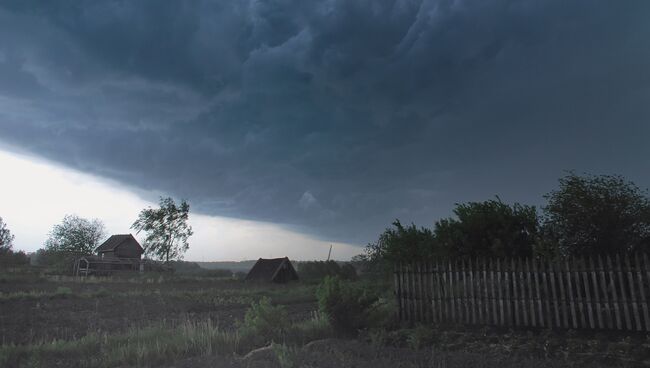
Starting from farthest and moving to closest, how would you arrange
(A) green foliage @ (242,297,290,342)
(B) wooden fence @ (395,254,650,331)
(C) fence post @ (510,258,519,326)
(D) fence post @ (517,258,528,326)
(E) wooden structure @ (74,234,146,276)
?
(E) wooden structure @ (74,234,146,276)
(C) fence post @ (510,258,519,326)
(D) fence post @ (517,258,528,326)
(B) wooden fence @ (395,254,650,331)
(A) green foliage @ (242,297,290,342)

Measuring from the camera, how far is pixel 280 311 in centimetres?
914

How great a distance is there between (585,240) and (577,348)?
6190 millimetres

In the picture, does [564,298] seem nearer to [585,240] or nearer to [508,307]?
[508,307]

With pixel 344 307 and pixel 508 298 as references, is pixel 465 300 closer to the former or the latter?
pixel 508 298

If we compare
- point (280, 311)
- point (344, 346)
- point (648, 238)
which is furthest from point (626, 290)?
point (280, 311)

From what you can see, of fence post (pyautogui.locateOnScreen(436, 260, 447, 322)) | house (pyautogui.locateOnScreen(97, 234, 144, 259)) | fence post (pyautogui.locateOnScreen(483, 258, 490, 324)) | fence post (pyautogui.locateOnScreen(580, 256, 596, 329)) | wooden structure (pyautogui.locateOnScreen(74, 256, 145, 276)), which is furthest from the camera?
house (pyautogui.locateOnScreen(97, 234, 144, 259))

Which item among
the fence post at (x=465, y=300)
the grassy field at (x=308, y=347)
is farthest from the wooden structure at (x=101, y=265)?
the fence post at (x=465, y=300)

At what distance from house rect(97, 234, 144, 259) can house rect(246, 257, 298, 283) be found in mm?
24750

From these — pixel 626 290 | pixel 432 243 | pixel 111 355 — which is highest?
pixel 432 243

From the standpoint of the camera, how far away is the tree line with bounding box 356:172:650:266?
1239 cm

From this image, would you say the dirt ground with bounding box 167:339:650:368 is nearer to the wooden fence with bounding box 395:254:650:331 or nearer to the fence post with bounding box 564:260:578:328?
the fence post with bounding box 564:260:578:328

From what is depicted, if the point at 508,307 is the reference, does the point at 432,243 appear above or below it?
above

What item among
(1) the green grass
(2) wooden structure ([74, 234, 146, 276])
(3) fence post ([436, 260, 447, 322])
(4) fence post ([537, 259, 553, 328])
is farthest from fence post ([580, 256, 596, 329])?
(2) wooden structure ([74, 234, 146, 276])

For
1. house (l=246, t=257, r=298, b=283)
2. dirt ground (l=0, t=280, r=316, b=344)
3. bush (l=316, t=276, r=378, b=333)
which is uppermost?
house (l=246, t=257, r=298, b=283)
